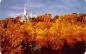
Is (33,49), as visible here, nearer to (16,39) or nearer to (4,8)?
(16,39)

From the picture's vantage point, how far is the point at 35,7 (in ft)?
11.9

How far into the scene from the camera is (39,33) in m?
3.56

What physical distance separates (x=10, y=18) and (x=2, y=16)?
3.2 inches

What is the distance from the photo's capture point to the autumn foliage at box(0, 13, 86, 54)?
355 cm

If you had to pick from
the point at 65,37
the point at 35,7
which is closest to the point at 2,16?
the point at 35,7

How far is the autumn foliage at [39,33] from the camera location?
11.6ft

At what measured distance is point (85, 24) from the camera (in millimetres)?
3533

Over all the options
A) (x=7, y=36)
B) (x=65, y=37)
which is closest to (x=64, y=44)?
Answer: (x=65, y=37)

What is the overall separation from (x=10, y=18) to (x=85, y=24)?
707 millimetres

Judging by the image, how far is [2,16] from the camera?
361cm

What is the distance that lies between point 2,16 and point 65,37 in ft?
2.07

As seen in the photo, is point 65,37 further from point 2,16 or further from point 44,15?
point 2,16

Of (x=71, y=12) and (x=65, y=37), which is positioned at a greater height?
(x=71, y=12)

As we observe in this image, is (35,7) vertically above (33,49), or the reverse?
(35,7)
